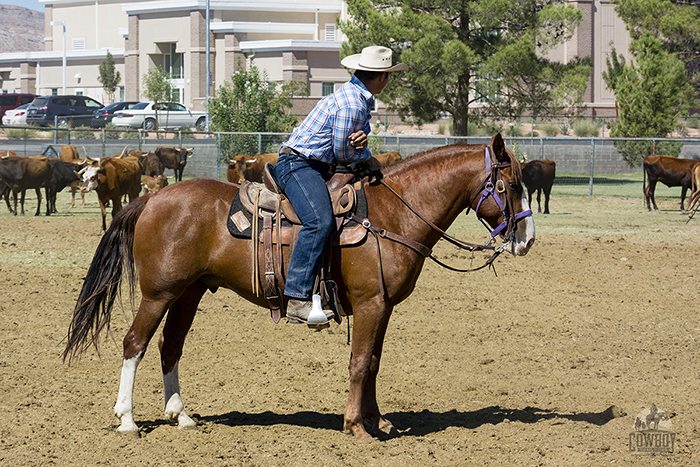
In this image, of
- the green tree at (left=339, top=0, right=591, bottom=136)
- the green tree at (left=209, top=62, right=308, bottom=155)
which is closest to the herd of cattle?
the green tree at (left=209, top=62, right=308, bottom=155)

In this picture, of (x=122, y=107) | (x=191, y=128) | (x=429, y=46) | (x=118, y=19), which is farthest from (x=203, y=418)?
(x=118, y=19)

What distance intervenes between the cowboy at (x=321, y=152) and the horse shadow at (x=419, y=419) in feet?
3.23

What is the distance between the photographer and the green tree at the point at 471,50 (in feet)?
89.4

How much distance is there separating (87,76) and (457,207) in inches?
2729

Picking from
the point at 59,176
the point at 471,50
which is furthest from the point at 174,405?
the point at 471,50

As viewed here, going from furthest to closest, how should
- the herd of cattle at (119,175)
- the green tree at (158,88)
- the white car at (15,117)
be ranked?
the green tree at (158,88)
the white car at (15,117)
the herd of cattle at (119,175)

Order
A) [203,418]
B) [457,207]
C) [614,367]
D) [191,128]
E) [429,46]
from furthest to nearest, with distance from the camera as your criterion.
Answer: [191,128] < [429,46] < [614,367] < [203,418] < [457,207]

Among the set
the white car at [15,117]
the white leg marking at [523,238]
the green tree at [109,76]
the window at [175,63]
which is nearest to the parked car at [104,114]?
the white car at [15,117]

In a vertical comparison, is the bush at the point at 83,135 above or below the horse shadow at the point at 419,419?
above

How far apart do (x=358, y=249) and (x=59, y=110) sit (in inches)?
1590

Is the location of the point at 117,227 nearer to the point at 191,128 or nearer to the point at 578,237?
the point at 578,237

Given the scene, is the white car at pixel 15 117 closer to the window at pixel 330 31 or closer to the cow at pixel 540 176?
the window at pixel 330 31

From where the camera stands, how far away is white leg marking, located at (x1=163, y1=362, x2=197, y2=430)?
5320mm

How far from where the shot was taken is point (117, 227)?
5.54m
